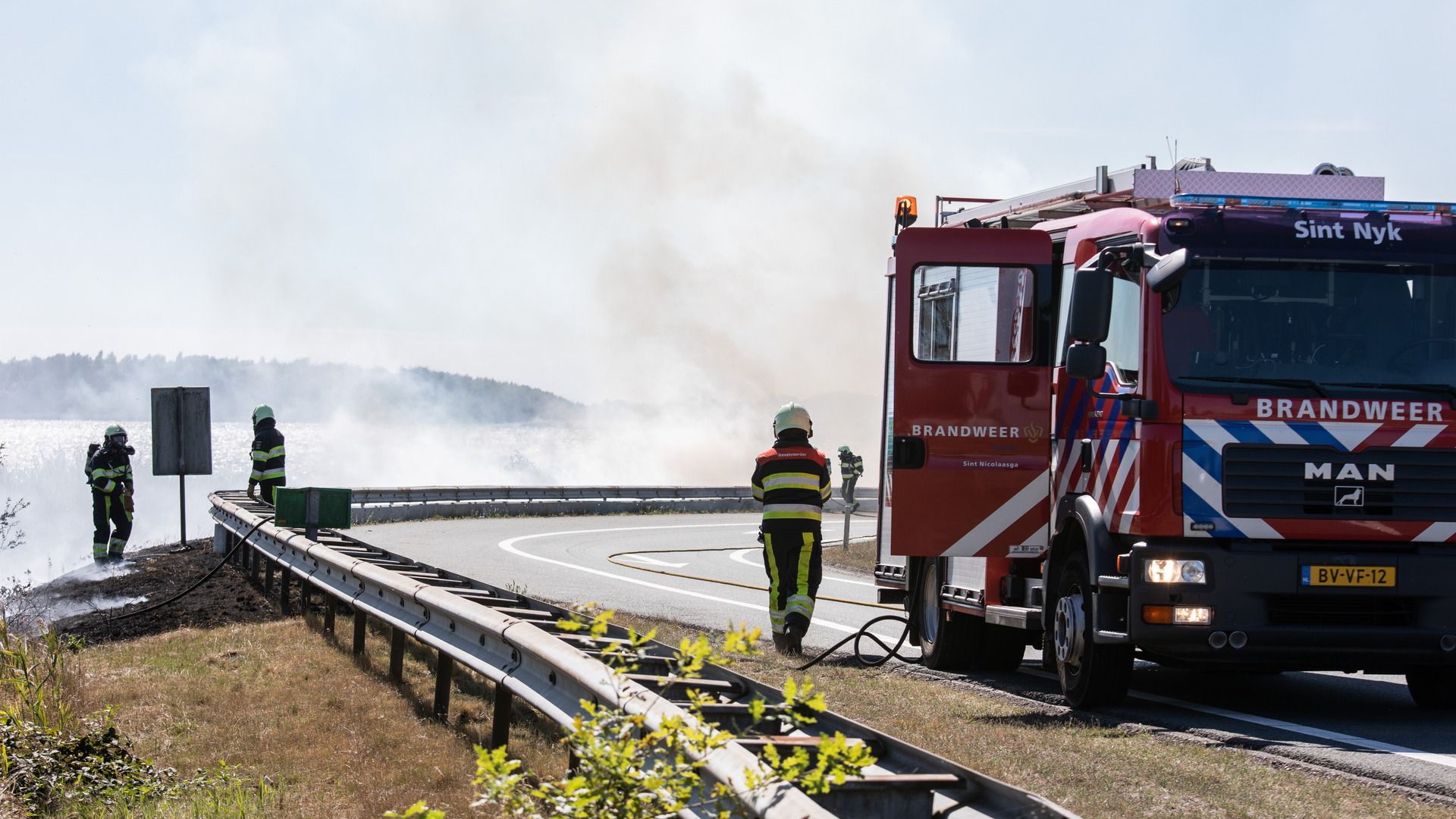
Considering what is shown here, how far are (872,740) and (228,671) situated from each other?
7.00 meters

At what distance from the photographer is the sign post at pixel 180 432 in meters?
21.2

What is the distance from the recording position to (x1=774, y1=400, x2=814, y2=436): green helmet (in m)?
11.5

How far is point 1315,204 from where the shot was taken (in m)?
8.67

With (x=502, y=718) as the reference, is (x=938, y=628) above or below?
below

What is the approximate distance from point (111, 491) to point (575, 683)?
57.7 ft

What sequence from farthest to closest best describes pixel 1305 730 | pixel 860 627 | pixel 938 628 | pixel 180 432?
pixel 180 432, pixel 860 627, pixel 938 628, pixel 1305 730

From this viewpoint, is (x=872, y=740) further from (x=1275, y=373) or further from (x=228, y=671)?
(x=228, y=671)

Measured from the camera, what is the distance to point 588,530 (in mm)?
31203

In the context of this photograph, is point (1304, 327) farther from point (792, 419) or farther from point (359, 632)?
point (359, 632)

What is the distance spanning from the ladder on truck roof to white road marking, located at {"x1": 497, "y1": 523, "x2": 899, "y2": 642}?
484cm

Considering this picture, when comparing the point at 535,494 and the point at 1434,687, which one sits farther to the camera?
the point at 535,494

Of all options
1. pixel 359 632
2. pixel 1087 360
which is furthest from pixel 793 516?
pixel 1087 360

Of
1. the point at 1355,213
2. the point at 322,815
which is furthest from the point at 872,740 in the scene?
the point at 1355,213

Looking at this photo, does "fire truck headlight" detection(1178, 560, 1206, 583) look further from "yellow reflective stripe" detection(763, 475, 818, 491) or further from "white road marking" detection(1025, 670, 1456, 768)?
"yellow reflective stripe" detection(763, 475, 818, 491)
